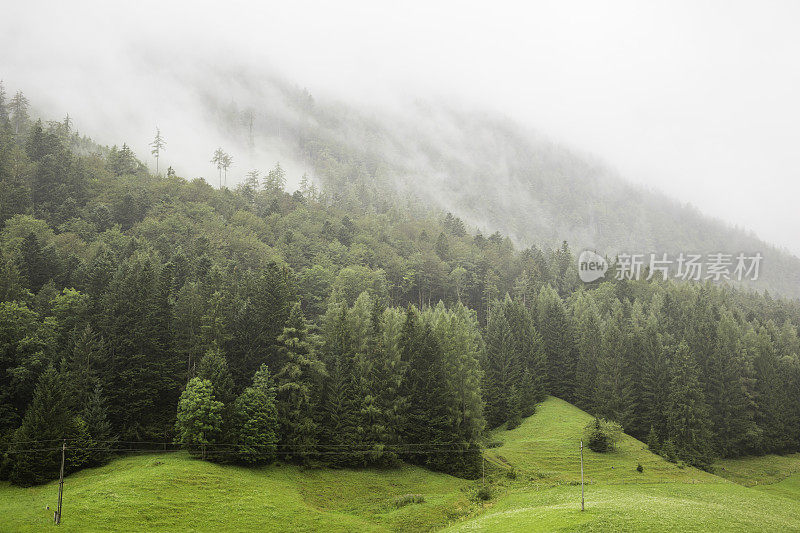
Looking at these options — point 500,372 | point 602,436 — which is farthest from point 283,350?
point 602,436

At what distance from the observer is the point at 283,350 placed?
76375mm

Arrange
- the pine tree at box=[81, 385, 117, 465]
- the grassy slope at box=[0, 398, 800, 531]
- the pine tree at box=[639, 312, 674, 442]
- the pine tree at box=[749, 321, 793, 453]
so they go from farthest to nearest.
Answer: the pine tree at box=[749, 321, 793, 453] → the pine tree at box=[639, 312, 674, 442] → the pine tree at box=[81, 385, 117, 465] → the grassy slope at box=[0, 398, 800, 531]

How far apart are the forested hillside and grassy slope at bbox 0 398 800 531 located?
18.6 ft

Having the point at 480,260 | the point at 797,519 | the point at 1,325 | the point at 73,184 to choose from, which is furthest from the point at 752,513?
the point at 73,184

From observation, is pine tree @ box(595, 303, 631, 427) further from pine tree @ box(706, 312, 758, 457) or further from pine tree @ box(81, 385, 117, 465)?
pine tree @ box(81, 385, 117, 465)

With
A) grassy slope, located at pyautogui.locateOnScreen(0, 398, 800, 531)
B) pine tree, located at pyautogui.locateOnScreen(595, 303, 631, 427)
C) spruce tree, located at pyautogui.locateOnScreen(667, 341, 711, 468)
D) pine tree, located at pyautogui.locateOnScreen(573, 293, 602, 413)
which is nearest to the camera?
grassy slope, located at pyautogui.locateOnScreen(0, 398, 800, 531)

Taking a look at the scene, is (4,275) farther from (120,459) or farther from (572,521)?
(572,521)

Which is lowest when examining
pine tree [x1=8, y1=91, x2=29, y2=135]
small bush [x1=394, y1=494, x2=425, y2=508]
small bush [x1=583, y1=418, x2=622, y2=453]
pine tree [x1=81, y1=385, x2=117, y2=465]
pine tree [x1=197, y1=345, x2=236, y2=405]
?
small bush [x1=394, y1=494, x2=425, y2=508]

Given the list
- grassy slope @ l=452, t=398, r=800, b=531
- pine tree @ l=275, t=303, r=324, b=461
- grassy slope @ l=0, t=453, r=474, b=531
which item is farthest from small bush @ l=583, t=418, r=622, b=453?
pine tree @ l=275, t=303, r=324, b=461

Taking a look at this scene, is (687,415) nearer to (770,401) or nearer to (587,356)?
(587,356)

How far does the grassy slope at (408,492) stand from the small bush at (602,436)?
2386mm

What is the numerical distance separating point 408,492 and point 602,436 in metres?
38.9

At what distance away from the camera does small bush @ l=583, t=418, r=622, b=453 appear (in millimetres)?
84125

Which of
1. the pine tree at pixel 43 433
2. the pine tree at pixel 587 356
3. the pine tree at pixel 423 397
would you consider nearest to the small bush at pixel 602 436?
the pine tree at pixel 587 356
